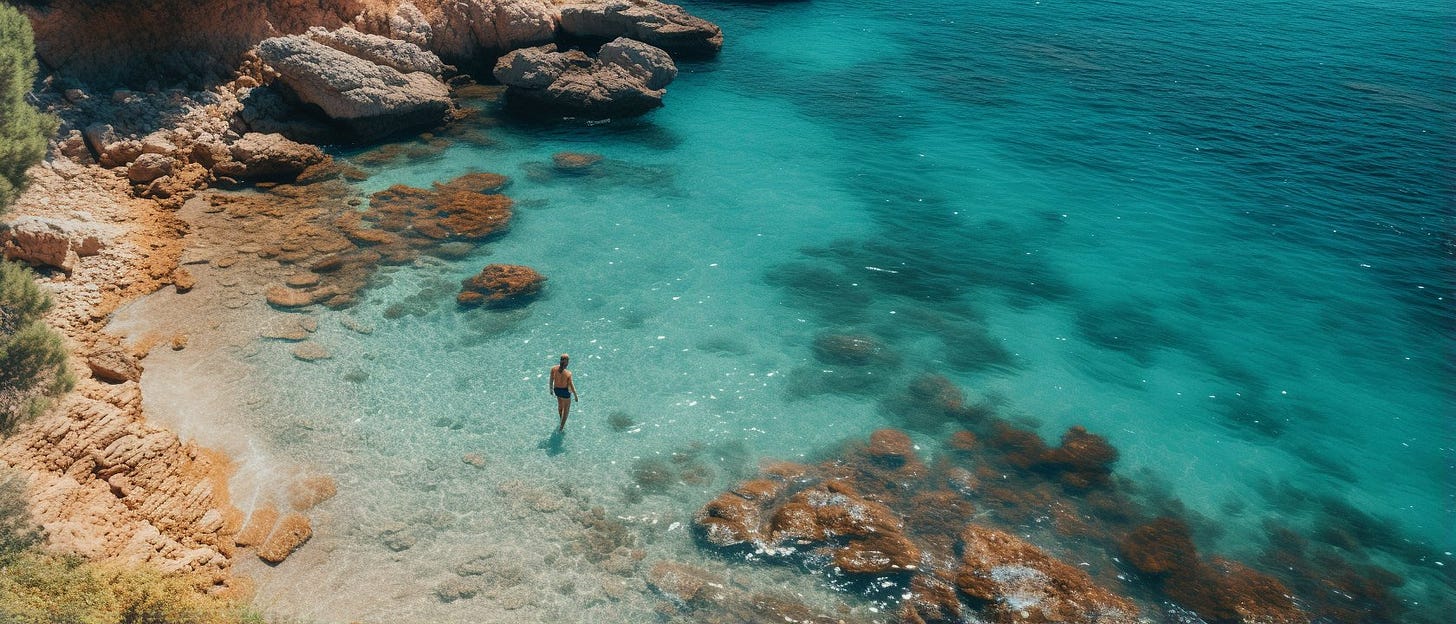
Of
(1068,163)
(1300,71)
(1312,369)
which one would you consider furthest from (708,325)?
(1300,71)

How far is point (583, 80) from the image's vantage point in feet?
102

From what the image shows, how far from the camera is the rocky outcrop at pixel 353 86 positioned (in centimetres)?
2559

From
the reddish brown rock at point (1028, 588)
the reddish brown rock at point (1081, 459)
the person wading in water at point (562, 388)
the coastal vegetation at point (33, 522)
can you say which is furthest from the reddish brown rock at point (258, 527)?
the reddish brown rock at point (1081, 459)

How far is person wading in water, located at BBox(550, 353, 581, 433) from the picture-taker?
53.7 ft

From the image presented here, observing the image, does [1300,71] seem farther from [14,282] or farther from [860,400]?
[14,282]

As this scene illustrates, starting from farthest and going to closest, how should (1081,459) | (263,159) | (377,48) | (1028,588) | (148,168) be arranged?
(377,48) < (263,159) < (148,168) < (1081,459) < (1028,588)

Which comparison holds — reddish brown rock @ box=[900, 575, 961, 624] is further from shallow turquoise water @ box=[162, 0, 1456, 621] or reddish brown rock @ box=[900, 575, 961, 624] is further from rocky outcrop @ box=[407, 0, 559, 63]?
rocky outcrop @ box=[407, 0, 559, 63]

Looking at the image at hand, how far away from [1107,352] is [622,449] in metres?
12.8

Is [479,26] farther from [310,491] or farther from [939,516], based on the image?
[939,516]

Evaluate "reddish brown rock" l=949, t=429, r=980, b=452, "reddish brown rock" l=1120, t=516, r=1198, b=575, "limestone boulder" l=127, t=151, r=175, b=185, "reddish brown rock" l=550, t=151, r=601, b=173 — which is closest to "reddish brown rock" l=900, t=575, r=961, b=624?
"reddish brown rock" l=949, t=429, r=980, b=452

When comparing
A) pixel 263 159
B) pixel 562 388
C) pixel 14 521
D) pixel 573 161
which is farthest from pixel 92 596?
pixel 573 161

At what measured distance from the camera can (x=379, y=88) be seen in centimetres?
2691

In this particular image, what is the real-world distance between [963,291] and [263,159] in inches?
814

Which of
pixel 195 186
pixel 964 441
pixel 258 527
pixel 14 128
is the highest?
pixel 14 128
